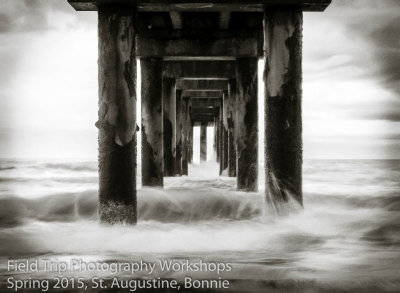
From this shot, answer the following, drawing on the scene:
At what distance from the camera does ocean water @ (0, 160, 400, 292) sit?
3.49 m

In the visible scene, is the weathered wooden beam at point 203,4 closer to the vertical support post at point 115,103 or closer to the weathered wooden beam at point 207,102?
the vertical support post at point 115,103

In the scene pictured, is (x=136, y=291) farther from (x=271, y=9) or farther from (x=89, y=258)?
(x=271, y=9)

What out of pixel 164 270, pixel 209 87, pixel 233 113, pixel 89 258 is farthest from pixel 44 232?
pixel 209 87

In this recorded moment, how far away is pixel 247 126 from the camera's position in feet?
29.4

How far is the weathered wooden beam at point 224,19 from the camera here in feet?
26.5

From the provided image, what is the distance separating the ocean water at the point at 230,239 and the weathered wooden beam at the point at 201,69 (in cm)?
454

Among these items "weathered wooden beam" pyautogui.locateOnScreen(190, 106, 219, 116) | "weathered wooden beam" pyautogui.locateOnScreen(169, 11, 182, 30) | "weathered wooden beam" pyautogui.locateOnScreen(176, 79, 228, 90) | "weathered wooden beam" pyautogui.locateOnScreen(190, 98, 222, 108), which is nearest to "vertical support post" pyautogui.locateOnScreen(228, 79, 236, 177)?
"weathered wooden beam" pyautogui.locateOnScreen(176, 79, 228, 90)

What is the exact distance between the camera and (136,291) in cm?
320

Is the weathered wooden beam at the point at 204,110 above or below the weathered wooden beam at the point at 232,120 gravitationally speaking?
above

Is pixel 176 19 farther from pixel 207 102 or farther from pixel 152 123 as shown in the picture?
pixel 207 102

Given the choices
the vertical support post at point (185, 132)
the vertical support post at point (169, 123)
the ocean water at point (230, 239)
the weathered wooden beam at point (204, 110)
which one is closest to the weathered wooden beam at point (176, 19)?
the ocean water at point (230, 239)

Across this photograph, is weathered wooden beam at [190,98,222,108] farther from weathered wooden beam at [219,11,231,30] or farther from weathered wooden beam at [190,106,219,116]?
weathered wooden beam at [219,11,231,30]

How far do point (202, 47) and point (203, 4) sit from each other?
3.65 meters

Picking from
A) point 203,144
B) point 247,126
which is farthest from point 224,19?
point 203,144
